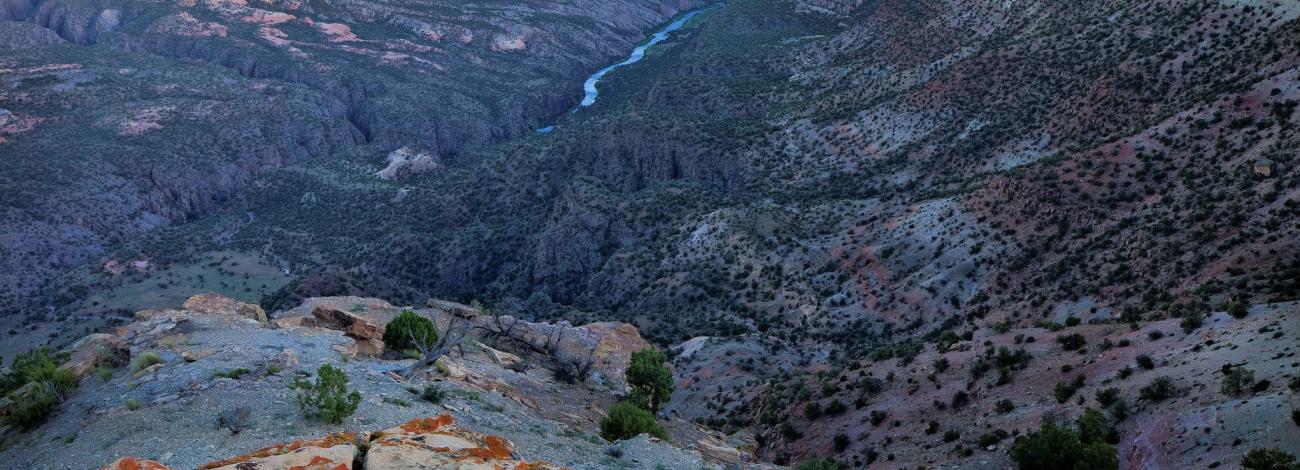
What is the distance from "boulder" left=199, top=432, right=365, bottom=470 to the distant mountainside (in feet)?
55.2

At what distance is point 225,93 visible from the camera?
369 ft

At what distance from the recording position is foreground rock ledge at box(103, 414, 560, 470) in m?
13.0

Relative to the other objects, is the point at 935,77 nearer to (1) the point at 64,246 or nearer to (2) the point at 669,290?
(2) the point at 669,290

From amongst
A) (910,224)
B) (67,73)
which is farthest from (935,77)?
(67,73)

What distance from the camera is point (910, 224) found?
4600 centimetres

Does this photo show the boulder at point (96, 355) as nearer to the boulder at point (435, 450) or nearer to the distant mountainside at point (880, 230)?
the boulder at point (435, 450)

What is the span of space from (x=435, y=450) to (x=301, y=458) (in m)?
2.27

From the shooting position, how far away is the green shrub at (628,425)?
1023 inches

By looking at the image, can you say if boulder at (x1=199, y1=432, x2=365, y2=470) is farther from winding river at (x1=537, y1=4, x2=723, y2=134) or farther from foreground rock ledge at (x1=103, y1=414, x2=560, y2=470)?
winding river at (x1=537, y1=4, x2=723, y2=134)

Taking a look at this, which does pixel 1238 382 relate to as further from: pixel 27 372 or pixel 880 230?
pixel 27 372

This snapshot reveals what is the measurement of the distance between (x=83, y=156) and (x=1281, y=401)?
112234 mm

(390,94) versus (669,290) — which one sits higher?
(669,290)

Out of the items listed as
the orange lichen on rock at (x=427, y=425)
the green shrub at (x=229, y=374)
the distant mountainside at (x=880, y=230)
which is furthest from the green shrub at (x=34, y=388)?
the distant mountainside at (x=880, y=230)

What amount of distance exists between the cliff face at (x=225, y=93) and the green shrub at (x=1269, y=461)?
8953 cm
